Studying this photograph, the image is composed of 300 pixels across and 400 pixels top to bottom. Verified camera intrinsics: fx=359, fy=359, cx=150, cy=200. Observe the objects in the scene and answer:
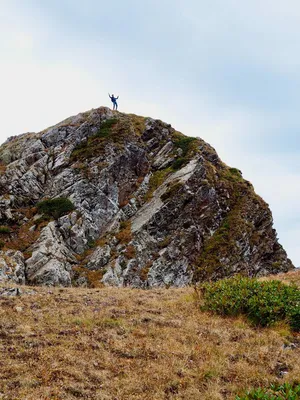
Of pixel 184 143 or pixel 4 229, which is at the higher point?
pixel 184 143

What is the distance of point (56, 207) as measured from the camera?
36.4 metres

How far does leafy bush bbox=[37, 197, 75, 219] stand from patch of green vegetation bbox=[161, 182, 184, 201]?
9973 mm

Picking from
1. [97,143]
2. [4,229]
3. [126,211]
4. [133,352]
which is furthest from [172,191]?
[133,352]

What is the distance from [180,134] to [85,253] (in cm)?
2583

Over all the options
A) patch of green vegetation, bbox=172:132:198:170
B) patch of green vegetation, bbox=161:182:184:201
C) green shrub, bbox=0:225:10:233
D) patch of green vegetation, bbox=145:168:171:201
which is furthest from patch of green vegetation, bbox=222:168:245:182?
green shrub, bbox=0:225:10:233

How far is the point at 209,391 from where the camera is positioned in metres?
9.38

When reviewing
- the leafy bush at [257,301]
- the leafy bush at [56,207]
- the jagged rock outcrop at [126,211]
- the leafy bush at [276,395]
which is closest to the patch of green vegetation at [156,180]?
the jagged rock outcrop at [126,211]

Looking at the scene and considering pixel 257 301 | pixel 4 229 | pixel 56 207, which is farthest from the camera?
pixel 56 207

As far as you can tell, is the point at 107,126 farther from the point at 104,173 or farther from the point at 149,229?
the point at 149,229

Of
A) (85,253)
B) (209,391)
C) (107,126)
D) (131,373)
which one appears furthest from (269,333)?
(107,126)

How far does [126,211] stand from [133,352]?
93.0 feet

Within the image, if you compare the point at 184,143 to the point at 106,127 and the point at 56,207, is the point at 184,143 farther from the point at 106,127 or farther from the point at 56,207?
the point at 56,207

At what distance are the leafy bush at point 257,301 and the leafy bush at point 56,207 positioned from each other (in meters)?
21.5

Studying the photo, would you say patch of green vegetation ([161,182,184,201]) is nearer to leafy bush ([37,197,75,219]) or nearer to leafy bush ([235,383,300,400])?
leafy bush ([37,197,75,219])
